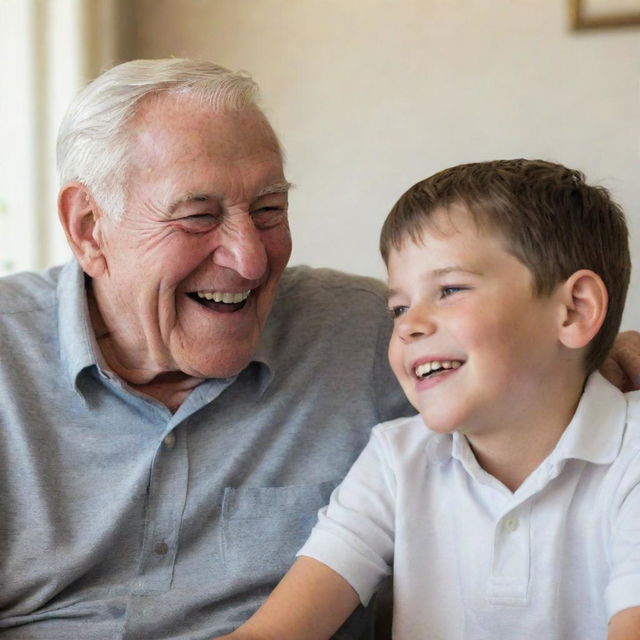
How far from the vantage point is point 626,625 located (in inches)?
51.1

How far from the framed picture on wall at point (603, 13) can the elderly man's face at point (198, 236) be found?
1046 millimetres

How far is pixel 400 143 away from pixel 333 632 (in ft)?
4.57

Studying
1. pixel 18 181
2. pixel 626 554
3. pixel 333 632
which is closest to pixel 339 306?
pixel 333 632

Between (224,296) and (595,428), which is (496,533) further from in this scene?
(224,296)

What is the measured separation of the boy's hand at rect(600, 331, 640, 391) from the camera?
5.53 ft

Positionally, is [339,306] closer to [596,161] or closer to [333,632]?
[333,632]

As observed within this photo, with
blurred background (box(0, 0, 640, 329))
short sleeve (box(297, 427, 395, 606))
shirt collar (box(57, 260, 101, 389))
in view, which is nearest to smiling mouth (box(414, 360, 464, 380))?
short sleeve (box(297, 427, 395, 606))

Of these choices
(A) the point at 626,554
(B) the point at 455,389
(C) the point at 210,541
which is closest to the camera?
(A) the point at 626,554

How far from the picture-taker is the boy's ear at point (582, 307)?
58.4 inches

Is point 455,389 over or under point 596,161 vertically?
under

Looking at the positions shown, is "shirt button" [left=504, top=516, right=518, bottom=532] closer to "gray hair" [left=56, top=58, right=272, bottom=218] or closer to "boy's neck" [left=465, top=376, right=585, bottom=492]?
"boy's neck" [left=465, top=376, right=585, bottom=492]

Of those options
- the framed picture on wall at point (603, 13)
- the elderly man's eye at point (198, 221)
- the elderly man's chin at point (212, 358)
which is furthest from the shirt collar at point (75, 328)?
the framed picture on wall at point (603, 13)

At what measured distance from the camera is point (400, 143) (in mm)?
2578

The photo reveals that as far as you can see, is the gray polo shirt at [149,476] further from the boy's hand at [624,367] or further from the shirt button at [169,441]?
the boy's hand at [624,367]
